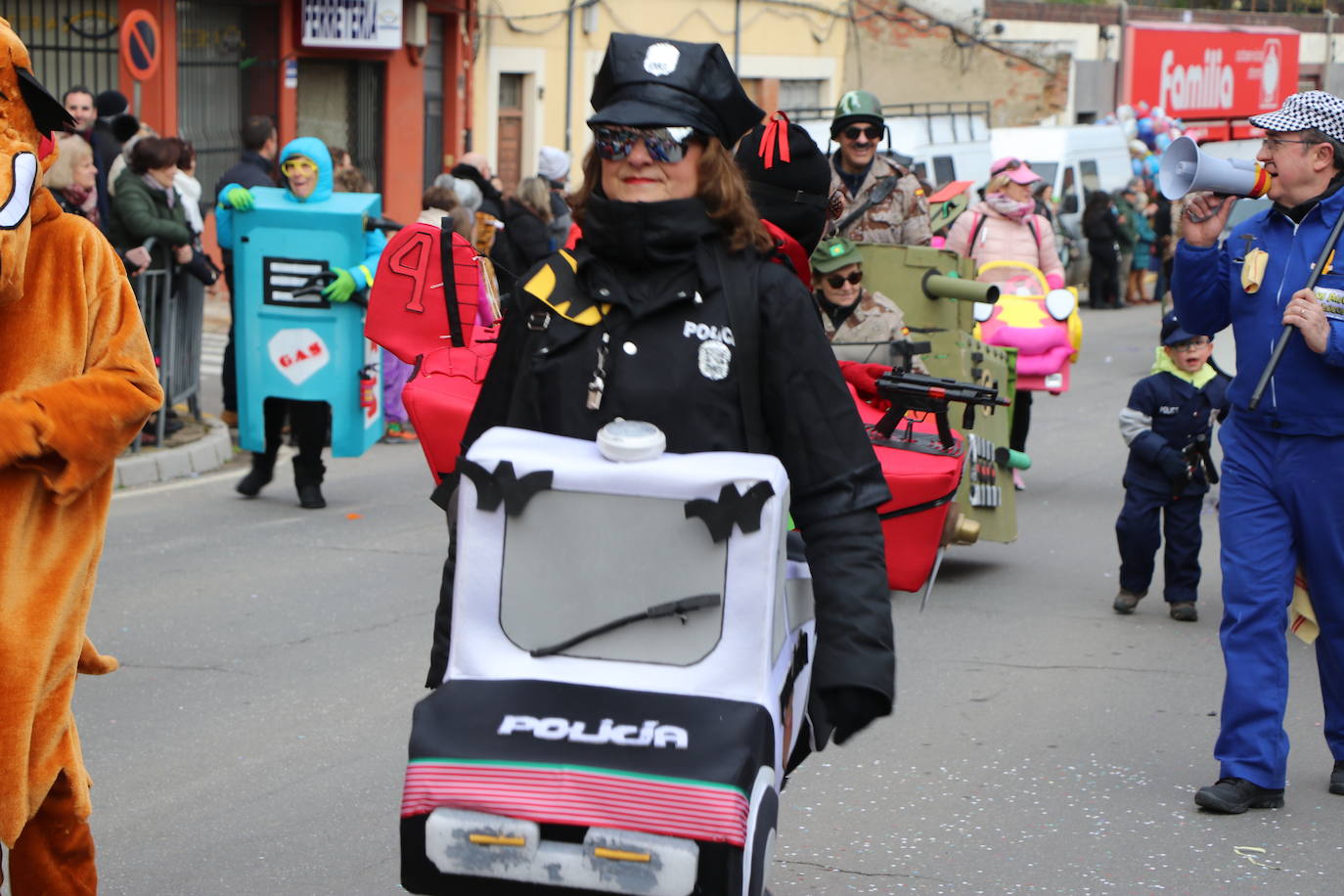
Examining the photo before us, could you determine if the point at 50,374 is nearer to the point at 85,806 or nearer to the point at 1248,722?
the point at 85,806

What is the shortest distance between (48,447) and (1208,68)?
39.7 metres

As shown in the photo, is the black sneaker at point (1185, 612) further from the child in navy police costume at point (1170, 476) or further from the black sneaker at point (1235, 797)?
the black sneaker at point (1235, 797)

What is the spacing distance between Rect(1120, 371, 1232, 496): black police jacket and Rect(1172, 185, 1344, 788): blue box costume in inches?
99.2

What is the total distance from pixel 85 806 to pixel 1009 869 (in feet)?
7.87

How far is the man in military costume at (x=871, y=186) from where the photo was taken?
8609 millimetres

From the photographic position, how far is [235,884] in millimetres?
4656

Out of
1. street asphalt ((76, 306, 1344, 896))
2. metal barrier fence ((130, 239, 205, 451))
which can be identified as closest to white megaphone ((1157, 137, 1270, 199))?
street asphalt ((76, 306, 1344, 896))

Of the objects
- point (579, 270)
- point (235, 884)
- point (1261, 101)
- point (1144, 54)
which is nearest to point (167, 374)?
point (235, 884)

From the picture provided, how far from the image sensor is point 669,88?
3.17m

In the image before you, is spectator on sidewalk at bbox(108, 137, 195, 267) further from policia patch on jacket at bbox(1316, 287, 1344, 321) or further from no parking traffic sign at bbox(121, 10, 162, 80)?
policia patch on jacket at bbox(1316, 287, 1344, 321)

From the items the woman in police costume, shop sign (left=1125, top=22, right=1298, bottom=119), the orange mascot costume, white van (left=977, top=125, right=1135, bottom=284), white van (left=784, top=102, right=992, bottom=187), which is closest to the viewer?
the woman in police costume

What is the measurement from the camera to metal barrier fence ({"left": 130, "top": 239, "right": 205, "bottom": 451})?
11070 mm

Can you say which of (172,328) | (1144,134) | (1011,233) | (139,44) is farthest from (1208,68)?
(172,328)

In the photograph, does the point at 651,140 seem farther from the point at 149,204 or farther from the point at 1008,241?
the point at 149,204
